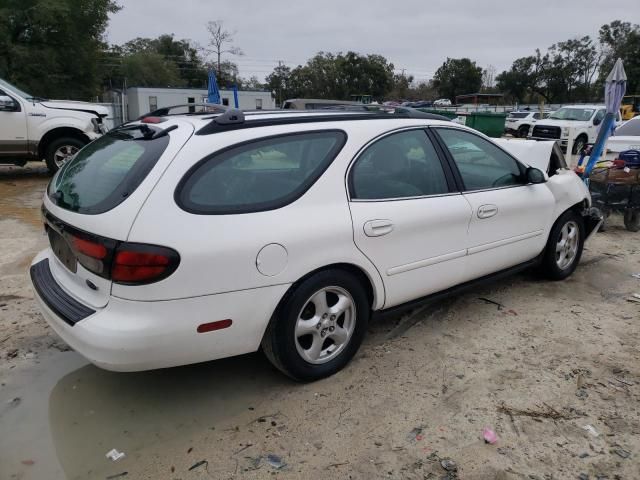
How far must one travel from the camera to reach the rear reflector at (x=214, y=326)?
8.17 ft

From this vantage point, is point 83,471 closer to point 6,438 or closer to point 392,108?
point 6,438

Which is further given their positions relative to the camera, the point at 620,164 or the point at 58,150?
the point at 58,150

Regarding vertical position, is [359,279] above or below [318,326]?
above

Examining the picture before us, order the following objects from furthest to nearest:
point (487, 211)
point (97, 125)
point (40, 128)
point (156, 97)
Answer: point (156, 97)
point (97, 125)
point (40, 128)
point (487, 211)

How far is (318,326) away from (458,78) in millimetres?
88575

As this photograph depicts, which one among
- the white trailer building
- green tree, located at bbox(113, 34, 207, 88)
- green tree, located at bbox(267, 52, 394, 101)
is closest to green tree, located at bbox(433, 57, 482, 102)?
green tree, located at bbox(267, 52, 394, 101)

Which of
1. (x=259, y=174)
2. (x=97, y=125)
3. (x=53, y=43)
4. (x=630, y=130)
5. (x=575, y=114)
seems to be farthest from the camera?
(x=53, y=43)

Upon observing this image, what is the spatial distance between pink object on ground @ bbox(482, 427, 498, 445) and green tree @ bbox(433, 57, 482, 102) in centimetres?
8799

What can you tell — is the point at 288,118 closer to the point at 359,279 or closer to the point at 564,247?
the point at 359,279

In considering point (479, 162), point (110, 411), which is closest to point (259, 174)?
point (110, 411)

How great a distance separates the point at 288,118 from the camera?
3072 millimetres

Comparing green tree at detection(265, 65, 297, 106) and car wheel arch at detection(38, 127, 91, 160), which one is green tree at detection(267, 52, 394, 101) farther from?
car wheel arch at detection(38, 127, 91, 160)

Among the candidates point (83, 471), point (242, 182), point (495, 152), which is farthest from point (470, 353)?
point (83, 471)

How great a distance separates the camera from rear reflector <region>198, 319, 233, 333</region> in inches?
98.0
